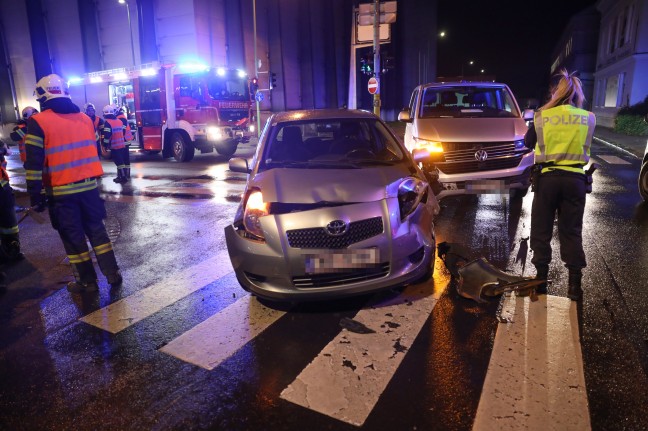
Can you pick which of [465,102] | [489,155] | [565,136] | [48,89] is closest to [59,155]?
[48,89]

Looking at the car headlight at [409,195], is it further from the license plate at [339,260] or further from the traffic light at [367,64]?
the traffic light at [367,64]

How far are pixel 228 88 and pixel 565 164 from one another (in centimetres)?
1440

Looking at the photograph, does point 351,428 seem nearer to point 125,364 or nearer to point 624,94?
point 125,364

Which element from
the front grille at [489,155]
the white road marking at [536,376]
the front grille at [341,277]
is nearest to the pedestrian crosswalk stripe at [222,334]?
the front grille at [341,277]

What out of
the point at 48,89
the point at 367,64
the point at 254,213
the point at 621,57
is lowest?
the point at 254,213

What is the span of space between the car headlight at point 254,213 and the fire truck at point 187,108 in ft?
41.2

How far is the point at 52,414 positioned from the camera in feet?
8.54

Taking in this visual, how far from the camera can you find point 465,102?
831 centimetres

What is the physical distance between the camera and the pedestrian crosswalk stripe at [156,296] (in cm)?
384

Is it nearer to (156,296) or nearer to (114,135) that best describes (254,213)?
(156,296)

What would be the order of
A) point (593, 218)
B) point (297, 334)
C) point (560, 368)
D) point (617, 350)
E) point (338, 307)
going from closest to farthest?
1. point (560, 368)
2. point (617, 350)
3. point (297, 334)
4. point (338, 307)
5. point (593, 218)

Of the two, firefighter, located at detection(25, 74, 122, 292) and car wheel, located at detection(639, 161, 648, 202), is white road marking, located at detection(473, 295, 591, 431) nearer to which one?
firefighter, located at detection(25, 74, 122, 292)

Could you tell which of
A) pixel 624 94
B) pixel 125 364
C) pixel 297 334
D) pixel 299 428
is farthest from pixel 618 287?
pixel 624 94

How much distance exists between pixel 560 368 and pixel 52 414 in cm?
306
